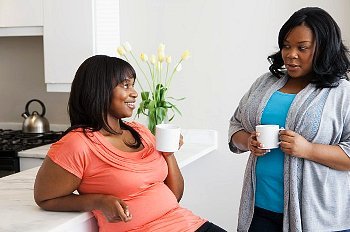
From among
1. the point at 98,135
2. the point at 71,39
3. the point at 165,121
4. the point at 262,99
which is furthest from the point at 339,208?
the point at 71,39

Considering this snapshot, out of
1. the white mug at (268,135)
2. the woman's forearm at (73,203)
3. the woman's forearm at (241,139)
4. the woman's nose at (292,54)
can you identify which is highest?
the woman's nose at (292,54)

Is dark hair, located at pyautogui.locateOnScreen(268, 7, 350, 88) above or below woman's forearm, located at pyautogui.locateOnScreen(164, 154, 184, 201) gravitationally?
above

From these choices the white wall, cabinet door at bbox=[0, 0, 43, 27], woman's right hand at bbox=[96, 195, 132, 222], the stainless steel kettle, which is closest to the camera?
woman's right hand at bbox=[96, 195, 132, 222]

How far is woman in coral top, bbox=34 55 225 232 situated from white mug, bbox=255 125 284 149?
31cm

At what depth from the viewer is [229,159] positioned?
119 inches

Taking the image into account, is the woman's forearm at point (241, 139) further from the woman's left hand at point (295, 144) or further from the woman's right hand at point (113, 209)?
the woman's right hand at point (113, 209)

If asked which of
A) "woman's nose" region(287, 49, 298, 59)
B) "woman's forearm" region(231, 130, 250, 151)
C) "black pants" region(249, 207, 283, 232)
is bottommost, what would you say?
"black pants" region(249, 207, 283, 232)

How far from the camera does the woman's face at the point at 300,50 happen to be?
160 centimetres

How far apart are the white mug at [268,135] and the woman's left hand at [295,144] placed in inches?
0.8

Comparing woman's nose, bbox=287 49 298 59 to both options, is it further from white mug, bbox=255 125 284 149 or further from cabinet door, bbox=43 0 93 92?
cabinet door, bbox=43 0 93 92

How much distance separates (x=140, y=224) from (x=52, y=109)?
2246mm

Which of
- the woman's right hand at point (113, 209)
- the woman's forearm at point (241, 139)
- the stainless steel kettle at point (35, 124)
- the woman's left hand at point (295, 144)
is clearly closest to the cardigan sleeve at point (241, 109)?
the woman's forearm at point (241, 139)

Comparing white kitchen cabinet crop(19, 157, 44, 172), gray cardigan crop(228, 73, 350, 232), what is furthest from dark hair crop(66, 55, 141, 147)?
white kitchen cabinet crop(19, 157, 44, 172)

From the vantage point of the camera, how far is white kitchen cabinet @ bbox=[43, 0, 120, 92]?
296 cm
